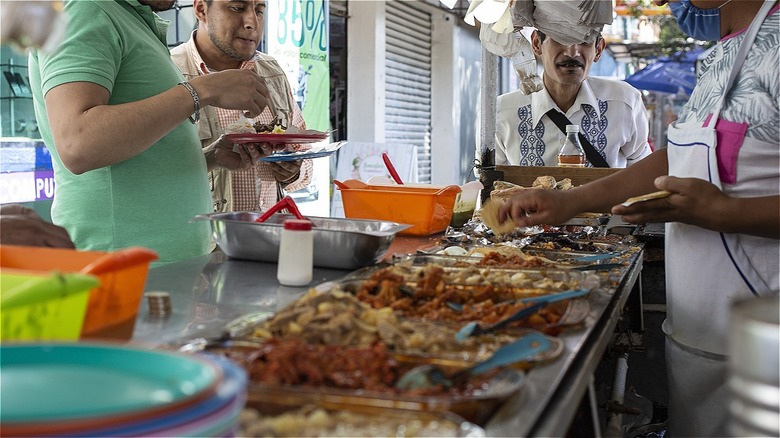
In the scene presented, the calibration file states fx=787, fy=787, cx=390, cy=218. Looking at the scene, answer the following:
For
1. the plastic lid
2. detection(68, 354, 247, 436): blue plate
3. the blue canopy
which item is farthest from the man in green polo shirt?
the blue canopy

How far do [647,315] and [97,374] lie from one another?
3.35m

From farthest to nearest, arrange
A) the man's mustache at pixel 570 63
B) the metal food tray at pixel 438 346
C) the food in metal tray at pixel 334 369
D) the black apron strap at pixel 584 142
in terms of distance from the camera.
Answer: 1. the man's mustache at pixel 570 63
2. the black apron strap at pixel 584 142
3. the metal food tray at pixel 438 346
4. the food in metal tray at pixel 334 369

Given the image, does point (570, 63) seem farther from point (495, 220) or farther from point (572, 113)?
point (495, 220)

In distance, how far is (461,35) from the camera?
12.0 m

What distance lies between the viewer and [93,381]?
38.7 inches

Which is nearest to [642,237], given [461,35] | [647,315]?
[647,315]

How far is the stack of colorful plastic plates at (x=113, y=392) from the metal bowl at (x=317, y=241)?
1.51 m

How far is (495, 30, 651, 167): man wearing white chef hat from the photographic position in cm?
528

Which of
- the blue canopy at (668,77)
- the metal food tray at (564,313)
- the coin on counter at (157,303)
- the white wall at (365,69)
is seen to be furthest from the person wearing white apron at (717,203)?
the blue canopy at (668,77)

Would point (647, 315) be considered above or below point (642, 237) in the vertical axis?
below

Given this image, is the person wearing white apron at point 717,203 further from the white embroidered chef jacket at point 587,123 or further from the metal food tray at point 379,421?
the white embroidered chef jacket at point 587,123

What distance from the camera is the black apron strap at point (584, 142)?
5.03 meters

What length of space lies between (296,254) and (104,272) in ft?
2.80

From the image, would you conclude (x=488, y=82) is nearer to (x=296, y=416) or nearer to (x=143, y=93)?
(x=143, y=93)
